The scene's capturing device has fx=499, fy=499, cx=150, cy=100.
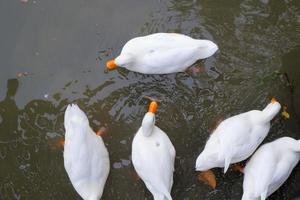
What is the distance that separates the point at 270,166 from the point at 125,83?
38.1 inches

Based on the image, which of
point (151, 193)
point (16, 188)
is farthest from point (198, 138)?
point (16, 188)

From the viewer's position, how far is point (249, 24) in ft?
10.1

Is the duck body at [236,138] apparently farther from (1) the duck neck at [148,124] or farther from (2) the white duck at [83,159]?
(2) the white duck at [83,159]

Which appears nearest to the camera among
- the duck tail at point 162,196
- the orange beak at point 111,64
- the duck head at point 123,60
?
the duck tail at point 162,196

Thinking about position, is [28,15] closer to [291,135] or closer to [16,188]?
[16,188]

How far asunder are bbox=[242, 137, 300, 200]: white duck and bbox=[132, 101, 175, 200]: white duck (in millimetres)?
430

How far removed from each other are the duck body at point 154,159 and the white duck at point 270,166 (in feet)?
1.41

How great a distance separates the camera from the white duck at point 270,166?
8.63ft

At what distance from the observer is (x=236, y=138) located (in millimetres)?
2652

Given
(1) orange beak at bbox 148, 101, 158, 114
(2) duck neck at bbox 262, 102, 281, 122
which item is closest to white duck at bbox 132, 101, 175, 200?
(1) orange beak at bbox 148, 101, 158, 114

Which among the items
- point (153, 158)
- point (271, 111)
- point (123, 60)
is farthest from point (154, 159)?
point (271, 111)

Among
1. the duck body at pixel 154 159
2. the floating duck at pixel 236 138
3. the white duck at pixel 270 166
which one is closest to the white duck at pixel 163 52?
the duck body at pixel 154 159

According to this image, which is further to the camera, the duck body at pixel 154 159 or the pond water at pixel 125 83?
the pond water at pixel 125 83

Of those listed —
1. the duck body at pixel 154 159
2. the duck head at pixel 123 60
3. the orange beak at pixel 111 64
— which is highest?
the duck head at pixel 123 60
